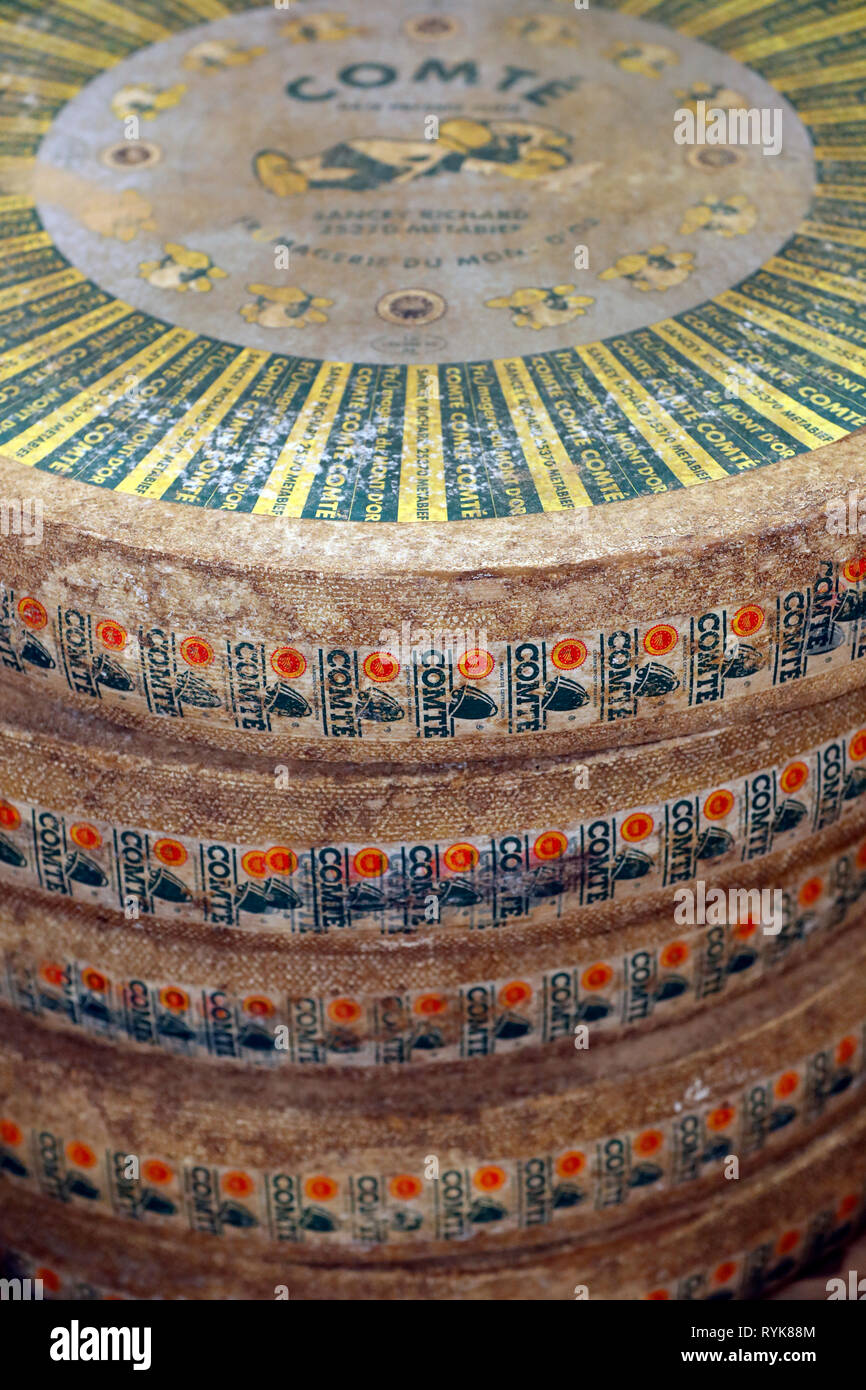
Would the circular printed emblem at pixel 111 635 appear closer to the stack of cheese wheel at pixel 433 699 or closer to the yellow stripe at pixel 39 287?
the stack of cheese wheel at pixel 433 699

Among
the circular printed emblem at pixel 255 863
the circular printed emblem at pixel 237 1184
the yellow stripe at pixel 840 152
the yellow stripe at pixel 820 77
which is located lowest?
the circular printed emblem at pixel 237 1184

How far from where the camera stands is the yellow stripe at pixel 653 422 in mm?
3373

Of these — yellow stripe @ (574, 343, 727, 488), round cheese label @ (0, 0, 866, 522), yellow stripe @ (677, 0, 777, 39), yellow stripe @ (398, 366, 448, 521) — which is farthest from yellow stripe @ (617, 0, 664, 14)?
yellow stripe @ (398, 366, 448, 521)

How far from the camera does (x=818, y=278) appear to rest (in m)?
3.84

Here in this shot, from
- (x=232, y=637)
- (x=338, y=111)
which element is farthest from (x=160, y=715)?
(x=338, y=111)

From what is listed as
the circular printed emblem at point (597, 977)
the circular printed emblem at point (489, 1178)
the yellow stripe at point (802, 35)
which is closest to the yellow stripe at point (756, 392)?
the circular printed emblem at point (597, 977)

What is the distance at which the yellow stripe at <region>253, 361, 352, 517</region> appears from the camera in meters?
3.32

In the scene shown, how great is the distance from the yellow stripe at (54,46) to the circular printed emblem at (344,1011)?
248cm

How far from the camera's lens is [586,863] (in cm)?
352

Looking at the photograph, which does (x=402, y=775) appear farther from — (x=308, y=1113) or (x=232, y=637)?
(x=308, y=1113)

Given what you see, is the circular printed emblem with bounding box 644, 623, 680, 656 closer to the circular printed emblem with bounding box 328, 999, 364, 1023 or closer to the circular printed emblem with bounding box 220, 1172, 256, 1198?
the circular printed emblem with bounding box 328, 999, 364, 1023

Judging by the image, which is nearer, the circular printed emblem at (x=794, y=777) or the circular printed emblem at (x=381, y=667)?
the circular printed emblem at (x=381, y=667)

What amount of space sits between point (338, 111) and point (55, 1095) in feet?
8.04

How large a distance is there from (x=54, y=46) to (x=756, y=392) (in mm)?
2215
